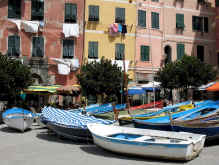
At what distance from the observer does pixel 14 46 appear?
75.0 ft

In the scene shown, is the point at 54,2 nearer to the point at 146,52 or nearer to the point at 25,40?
the point at 25,40

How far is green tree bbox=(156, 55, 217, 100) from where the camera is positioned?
20562mm

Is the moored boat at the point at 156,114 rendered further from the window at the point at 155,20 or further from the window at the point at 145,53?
the window at the point at 155,20

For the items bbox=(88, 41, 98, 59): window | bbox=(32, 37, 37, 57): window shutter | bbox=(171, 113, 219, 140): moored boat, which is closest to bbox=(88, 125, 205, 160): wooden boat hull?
bbox=(171, 113, 219, 140): moored boat

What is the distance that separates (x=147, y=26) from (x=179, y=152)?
2060 centimetres

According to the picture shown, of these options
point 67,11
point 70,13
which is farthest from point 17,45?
point 70,13

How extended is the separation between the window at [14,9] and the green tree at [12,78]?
8.21m

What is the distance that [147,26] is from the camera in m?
26.1

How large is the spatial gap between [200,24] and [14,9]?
1916 cm

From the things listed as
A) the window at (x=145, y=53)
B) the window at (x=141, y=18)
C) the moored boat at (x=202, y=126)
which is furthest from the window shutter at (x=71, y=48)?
the moored boat at (x=202, y=126)

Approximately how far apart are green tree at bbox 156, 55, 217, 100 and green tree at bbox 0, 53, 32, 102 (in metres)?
11.1

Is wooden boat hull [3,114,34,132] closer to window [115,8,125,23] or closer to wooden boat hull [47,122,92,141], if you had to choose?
wooden boat hull [47,122,92,141]

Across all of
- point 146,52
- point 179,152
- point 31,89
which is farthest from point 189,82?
point 179,152

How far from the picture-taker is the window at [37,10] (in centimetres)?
2356
